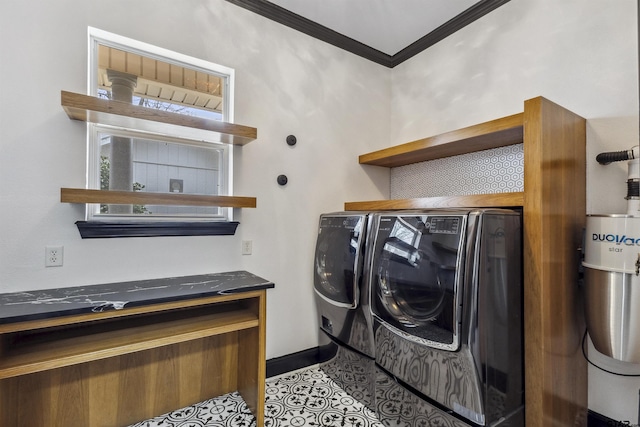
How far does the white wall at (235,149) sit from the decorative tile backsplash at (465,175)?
248 millimetres

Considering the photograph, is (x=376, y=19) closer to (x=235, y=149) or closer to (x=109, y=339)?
(x=235, y=149)

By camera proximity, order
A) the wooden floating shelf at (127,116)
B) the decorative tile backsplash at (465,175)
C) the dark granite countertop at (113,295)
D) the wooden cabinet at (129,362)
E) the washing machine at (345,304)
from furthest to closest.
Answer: the decorative tile backsplash at (465,175)
the washing machine at (345,304)
the wooden floating shelf at (127,116)
the wooden cabinet at (129,362)
the dark granite countertop at (113,295)

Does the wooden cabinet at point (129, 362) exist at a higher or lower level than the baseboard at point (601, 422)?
higher

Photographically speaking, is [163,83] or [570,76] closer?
[570,76]

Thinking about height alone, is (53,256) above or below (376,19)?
below

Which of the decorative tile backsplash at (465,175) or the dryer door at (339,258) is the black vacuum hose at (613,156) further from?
the dryer door at (339,258)

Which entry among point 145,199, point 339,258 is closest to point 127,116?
point 145,199

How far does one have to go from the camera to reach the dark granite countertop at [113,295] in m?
1.32

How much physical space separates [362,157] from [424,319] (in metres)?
1.65

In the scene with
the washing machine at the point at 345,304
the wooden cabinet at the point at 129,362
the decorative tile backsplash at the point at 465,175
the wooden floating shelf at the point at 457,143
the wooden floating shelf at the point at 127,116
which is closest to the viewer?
the wooden cabinet at the point at 129,362

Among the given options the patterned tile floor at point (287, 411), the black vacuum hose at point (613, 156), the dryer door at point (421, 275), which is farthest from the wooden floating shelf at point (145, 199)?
the black vacuum hose at point (613, 156)

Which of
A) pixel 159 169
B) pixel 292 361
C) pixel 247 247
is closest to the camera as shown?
pixel 159 169

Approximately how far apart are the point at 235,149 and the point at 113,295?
1.17 meters

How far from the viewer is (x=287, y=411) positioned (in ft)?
6.39
